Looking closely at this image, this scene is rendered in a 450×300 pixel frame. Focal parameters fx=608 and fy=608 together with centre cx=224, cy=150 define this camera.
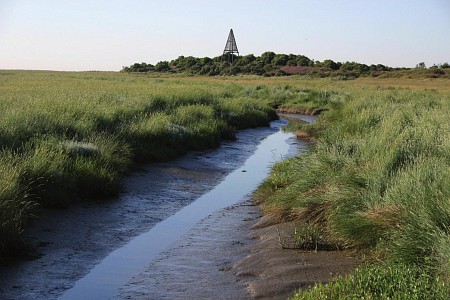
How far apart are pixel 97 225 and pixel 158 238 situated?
1135 mm

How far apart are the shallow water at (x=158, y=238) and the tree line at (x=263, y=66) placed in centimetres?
7076

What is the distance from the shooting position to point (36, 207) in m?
9.92

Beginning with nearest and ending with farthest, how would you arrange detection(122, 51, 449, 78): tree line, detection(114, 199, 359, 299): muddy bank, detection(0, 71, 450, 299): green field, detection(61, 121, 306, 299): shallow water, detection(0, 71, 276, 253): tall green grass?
detection(0, 71, 450, 299): green field
detection(114, 199, 359, 299): muddy bank
detection(61, 121, 306, 299): shallow water
detection(0, 71, 276, 253): tall green grass
detection(122, 51, 449, 78): tree line

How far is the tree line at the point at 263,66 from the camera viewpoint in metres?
91.2

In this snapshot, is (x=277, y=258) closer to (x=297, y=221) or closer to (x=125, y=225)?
(x=297, y=221)

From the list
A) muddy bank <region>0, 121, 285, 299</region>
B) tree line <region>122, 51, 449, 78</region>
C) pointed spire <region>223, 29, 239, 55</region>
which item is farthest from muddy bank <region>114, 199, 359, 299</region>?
pointed spire <region>223, 29, 239, 55</region>

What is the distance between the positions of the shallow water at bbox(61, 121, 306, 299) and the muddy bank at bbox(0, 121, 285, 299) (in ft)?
0.48

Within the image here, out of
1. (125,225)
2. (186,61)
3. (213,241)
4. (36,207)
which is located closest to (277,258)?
(213,241)

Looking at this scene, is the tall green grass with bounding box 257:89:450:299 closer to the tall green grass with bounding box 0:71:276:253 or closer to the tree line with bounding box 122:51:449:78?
the tall green grass with bounding box 0:71:276:253

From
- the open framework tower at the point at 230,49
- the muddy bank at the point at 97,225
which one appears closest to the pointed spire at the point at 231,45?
the open framework tower at the point at 230,49

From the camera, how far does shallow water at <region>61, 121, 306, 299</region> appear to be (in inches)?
285

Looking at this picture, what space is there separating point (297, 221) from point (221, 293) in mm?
3033

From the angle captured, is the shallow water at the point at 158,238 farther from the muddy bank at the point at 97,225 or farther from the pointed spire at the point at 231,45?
the pointed spire at the point at 231,45

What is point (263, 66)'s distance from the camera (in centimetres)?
10081
